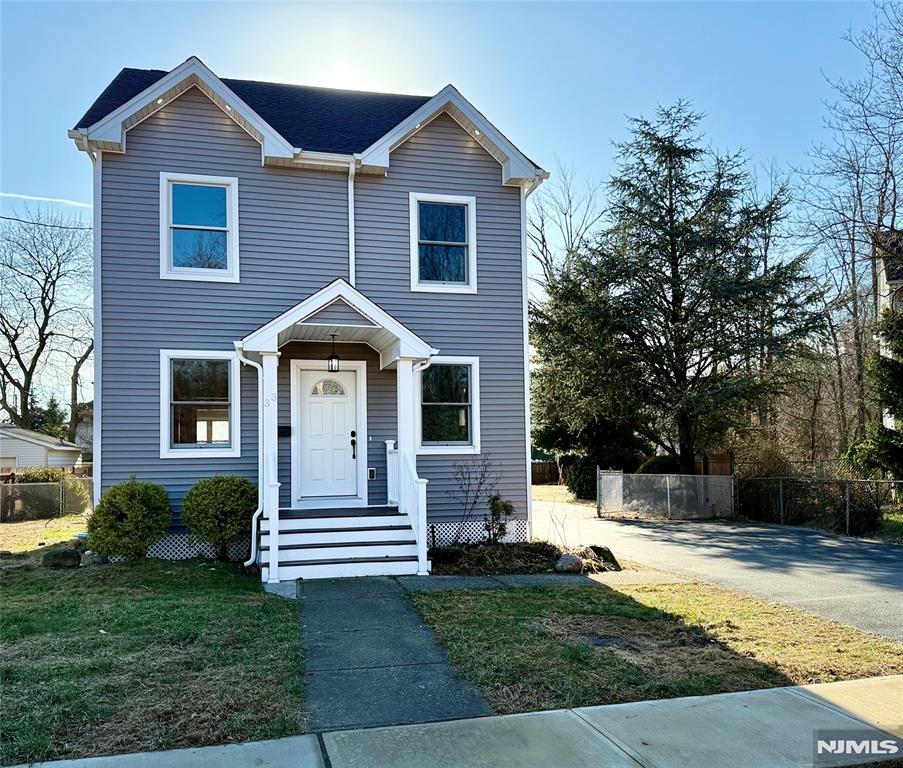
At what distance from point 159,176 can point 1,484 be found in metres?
12.3

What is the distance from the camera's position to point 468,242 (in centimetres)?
1272

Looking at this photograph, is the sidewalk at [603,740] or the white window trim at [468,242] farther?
the white window trim at [468,242]

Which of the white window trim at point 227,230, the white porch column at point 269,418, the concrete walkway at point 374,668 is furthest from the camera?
the white window trim at point 227,230

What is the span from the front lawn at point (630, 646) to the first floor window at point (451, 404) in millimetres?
3981

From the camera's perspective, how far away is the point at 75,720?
4.57 meters

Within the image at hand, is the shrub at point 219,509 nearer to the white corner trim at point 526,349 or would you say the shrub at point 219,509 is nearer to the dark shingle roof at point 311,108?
the white corner trim at point 526,349

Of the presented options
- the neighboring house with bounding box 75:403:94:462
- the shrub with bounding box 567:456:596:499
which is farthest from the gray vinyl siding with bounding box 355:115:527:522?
the neighboring house with bounding box 75:403:94:462

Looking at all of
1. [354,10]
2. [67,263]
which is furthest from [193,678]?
[67,263]

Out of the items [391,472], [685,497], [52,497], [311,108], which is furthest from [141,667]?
[52,497]

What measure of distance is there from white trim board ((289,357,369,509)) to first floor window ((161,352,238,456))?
0.92 metres

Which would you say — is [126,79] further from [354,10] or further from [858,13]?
[858,13]

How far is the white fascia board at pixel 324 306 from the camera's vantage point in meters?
10.2

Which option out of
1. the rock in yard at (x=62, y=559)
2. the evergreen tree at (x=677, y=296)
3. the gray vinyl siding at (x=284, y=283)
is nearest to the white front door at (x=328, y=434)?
the gray vinyl siding at (x=284, y=283)

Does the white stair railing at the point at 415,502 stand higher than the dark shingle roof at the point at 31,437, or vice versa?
the dark shingle roof at the point at 31,437
